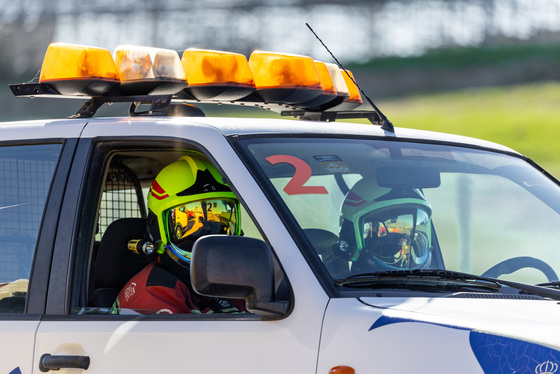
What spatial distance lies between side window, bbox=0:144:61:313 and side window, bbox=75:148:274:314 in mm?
198

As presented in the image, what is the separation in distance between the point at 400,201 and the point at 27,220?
1252mm

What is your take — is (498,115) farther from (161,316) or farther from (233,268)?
(233,268)

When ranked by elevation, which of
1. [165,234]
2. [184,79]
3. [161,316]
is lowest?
[161,316]

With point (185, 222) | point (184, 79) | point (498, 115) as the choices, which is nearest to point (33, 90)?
point (184, 79)

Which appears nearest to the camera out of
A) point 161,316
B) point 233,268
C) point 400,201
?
point 233,268

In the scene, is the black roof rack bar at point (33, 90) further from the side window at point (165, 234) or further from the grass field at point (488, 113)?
the grass field at point (488, 113)

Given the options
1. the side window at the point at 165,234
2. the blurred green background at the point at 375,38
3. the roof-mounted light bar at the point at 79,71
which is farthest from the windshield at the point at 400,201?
the blurred green background at the point at 375,38

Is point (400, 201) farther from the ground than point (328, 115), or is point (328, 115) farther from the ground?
point (328, 115)

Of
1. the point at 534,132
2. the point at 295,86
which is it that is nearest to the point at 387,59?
the point at 534,132

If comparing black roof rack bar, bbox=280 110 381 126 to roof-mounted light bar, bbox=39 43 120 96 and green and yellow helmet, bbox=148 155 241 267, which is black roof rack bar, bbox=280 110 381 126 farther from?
roof-mounted light bar, bbox=39 43 120 96

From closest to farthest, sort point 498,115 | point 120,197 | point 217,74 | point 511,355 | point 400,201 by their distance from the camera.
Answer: point 511,355 < point 400,201 < point 217,74 < point 120,197 < point 498,115

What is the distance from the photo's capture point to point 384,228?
3.15 m

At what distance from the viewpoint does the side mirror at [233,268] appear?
255 cm

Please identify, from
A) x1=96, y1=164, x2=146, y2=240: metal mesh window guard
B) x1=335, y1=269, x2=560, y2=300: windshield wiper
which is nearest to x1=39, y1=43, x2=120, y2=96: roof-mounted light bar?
x1=96, y1=164, x2=146, y2=240: metal mesh window guard
